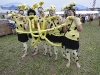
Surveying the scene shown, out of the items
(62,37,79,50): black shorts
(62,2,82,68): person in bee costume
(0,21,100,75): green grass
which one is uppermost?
(62,2,82,68): person in bee costume

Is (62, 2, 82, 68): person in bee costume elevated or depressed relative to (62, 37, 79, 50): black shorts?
elevated

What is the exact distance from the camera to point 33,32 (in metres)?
4.48

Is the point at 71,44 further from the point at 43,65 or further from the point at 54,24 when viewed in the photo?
the point at 43,65

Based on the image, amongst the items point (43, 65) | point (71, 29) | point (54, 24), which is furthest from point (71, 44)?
point (43, 65)

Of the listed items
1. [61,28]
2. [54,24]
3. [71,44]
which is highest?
[54,24]

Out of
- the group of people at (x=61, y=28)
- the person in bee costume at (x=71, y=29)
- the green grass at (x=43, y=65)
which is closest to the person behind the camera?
the person in bee costume at (x=71, y=29)

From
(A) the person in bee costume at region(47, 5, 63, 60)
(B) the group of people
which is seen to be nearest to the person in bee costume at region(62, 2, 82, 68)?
(B) the group of people

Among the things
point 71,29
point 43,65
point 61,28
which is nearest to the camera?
point 71,29

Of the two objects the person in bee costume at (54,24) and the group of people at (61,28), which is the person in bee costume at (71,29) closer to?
the group of people at (61,28)

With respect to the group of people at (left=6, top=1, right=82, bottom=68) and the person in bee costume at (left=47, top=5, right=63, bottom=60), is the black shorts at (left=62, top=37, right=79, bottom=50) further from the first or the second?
the person in bee costume at (left=47, top=5, right=63, bottom=60)

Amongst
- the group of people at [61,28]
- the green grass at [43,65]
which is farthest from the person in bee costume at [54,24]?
the green grass at [43,65]

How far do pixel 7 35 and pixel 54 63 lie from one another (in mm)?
6058

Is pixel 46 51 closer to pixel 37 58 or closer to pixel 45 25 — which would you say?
pixel 37 58

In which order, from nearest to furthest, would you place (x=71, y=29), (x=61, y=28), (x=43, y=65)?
(x=71, y=29)
(x=61, y=28)
(x=43, y=65)
